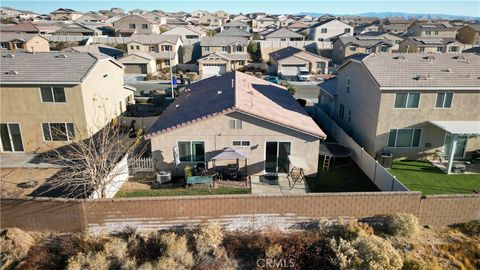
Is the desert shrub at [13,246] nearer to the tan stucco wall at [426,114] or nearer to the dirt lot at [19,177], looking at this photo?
the dirt lot at [19,177]

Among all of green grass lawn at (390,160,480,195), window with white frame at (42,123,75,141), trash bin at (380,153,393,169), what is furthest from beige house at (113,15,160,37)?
green grass lawn at (390,160,480,195)

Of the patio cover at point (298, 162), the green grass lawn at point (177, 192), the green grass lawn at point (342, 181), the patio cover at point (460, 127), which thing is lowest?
the green grass lawn at point (342, 181)

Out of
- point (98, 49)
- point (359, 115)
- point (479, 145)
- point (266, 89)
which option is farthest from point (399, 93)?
point (98, 49)

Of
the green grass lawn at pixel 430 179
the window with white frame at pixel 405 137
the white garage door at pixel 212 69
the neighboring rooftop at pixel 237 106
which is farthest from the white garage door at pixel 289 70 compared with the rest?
the green grass lawn at pixel 430 179

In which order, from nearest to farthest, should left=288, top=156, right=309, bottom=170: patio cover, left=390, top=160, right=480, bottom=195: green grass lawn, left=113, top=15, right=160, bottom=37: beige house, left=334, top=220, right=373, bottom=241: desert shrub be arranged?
left=334, top=220, right=373, bottom=241: desert shrub → left=390, top=160, right=480, bottom=195: green grass lawn → left=288, top=156, right=309, bottom=170: patio cover → left=113, top=15, right=160, bottom=37: beige house

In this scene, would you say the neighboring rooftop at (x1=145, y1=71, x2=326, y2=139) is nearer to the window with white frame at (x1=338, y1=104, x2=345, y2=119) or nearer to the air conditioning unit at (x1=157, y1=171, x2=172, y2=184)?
the air conditioning unit at (x1=157, y1=171, x2=172, y2=184)

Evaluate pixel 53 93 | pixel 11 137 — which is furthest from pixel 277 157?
pixel 11 137
